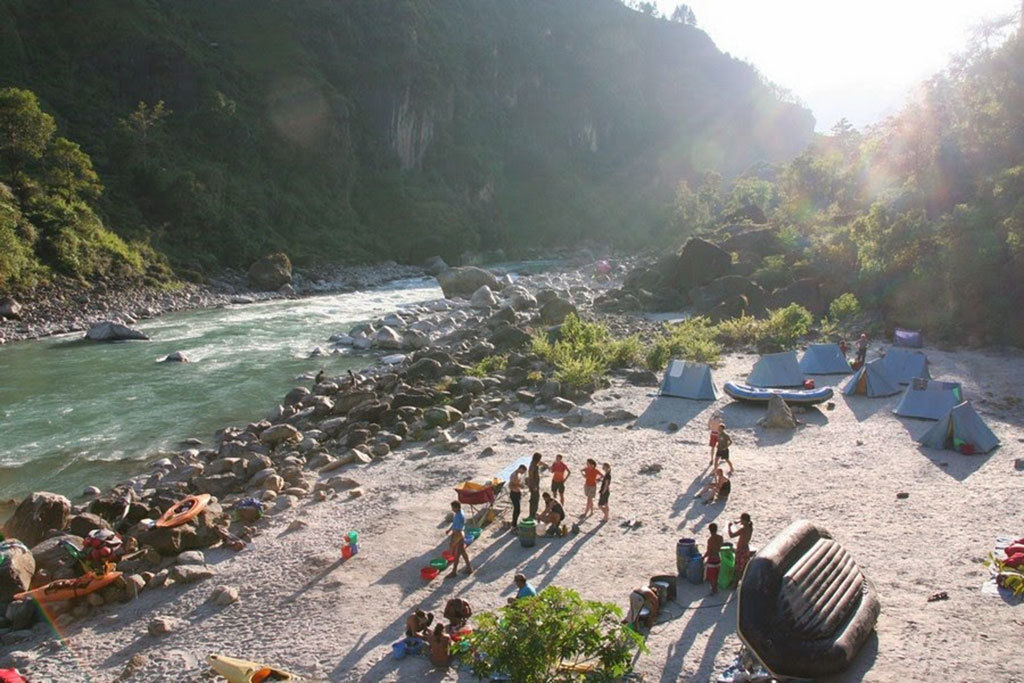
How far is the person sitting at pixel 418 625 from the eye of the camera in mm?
8742

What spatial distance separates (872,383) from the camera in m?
19.6

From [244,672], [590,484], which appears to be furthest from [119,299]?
[244,672]

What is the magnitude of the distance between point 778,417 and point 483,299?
82.3ft

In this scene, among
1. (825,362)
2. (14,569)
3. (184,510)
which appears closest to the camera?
(14,569)

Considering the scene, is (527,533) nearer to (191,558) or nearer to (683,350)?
(191,558)

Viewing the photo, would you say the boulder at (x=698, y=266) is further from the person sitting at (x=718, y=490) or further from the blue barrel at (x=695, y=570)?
the blue barrel at (x=695, y=570)

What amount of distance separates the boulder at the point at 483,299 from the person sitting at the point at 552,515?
28113mm

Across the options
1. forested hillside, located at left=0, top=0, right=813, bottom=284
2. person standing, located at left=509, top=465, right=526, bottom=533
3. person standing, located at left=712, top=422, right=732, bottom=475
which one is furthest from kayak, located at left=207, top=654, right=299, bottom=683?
forested hillside, located at left=0, top=0, right=813, bottom=284

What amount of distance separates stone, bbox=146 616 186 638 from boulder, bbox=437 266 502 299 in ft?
115

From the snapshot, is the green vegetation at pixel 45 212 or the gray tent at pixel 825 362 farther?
the green vegetation at pixel 45 212

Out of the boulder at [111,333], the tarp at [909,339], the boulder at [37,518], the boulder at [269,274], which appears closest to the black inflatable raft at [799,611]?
the boulder at [37,518]

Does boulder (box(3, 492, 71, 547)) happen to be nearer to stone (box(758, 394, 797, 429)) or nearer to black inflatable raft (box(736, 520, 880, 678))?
black inflatable raft (box(736, 520, 880, 678))

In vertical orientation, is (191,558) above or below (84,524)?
below

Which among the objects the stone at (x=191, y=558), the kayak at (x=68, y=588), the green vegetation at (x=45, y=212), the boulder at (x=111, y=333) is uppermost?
the green vegetation at (x=45, y=212)
